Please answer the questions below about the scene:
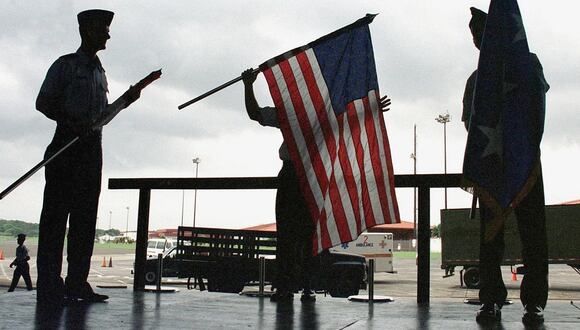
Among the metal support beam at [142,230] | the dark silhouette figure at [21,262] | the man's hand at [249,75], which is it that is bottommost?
the dark silhouette figure at [21,262]

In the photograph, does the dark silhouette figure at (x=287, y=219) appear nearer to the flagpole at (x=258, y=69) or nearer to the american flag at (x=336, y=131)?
the flagpole at (x=258, y=69)

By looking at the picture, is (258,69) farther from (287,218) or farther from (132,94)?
(287,218)

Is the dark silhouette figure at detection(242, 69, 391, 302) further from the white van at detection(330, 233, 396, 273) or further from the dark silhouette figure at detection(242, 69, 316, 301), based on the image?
the white van at detection(330, 233, 396, 273)

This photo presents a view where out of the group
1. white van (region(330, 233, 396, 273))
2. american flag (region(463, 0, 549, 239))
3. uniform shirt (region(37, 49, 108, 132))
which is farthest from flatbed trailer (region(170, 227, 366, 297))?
white van (region(330, 233, 396, 273))

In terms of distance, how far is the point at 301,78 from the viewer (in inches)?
160

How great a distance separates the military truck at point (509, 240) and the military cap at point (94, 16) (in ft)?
47.4

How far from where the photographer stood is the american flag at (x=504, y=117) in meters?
3.12

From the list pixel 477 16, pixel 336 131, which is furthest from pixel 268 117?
pixel 477 16

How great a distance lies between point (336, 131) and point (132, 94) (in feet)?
4.26

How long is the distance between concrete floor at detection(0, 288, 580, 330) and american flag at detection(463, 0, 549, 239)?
613 millimetres

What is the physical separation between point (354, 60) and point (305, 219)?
4.08 feet

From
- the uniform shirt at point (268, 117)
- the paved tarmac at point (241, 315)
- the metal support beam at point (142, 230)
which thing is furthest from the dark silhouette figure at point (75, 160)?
the metal support beam at point (142, 230)

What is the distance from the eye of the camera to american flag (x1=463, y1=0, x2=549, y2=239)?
10.2 ft

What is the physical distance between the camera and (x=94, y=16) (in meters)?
3.77
